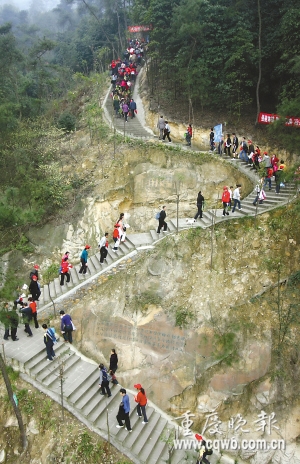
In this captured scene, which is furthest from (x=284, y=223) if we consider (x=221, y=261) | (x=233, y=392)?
(x=233, y=392)

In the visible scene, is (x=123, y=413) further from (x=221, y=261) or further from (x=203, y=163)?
(x=203, y=163)

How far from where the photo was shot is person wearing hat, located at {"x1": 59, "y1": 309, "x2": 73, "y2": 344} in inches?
481

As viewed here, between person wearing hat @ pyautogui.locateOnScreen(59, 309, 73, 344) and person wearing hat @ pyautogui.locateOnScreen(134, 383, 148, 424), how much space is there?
3097 mm

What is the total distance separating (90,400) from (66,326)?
2.55 m

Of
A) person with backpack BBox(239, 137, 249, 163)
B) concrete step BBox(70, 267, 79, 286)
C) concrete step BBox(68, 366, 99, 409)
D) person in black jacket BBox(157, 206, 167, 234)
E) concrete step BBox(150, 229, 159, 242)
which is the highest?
person with backpack BBox(239, 137, 249, 163)

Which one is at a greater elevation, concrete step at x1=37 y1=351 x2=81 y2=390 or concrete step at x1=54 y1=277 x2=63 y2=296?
concrete step at x1=54 y1=277 x2=63 y2=296

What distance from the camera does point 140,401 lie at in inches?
422

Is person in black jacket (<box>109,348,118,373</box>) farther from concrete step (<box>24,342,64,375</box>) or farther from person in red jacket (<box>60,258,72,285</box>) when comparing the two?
person in red jacket (<box>60,258,72,285</box>)

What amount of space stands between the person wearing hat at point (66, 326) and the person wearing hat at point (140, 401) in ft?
10.2

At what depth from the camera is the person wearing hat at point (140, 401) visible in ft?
34.6

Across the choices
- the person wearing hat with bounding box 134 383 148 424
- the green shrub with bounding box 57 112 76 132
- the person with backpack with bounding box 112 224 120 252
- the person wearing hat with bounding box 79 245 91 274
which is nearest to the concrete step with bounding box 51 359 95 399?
the person wearing hat with bounding box 134 383 148 424

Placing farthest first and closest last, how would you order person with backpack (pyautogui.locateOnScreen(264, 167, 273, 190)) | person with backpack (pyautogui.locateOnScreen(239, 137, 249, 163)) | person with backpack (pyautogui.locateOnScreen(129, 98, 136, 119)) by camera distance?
person with backpack (pyautogui.locateOnScreen(129, 98, 136, 119)), person with backpack (pyautogui.locateOnScreen(239, 137, 249, 163)), person with backpack (pyautogui.locateOnScreen(264, 167, 273, 190))

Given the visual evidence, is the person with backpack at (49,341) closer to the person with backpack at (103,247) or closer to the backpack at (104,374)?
Answer: the backpack at (104,374)

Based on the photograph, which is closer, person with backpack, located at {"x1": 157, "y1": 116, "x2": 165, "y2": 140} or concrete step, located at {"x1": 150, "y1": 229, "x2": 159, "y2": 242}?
concrete step, located at {"x1": 150, "y1": 229, "x2": 159, "y2": 242}
